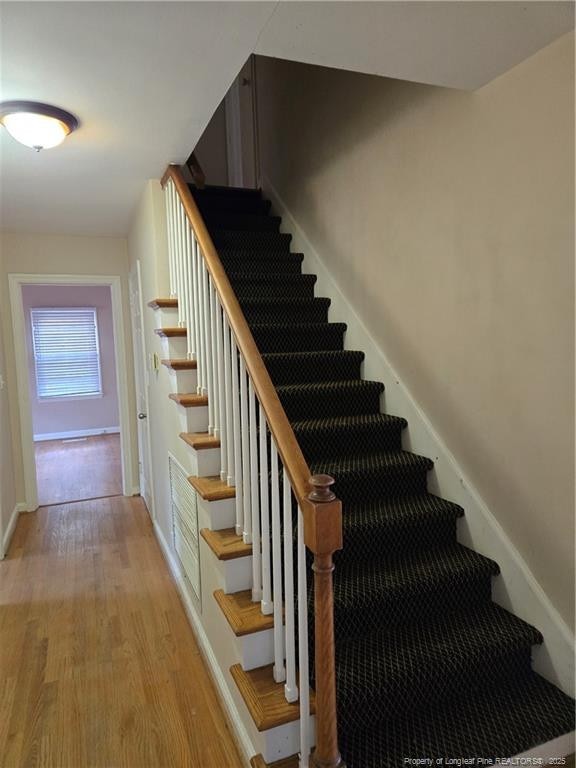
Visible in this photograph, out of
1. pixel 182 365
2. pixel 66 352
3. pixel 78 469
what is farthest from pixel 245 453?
pixel 66 352

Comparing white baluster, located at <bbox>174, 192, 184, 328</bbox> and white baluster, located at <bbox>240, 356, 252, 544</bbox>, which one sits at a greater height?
white baluster, located at <bbox>174, 192, 184, 328</bbox>

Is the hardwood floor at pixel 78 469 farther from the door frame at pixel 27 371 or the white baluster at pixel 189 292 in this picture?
the white baluster at pixel 189 292

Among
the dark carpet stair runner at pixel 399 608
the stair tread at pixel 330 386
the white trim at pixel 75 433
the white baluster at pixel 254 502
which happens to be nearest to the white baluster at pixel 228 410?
the white baluster at pixel 254 502

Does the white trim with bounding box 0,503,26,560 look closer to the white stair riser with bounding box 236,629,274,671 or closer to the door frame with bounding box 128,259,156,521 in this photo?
the door frame with bounding box 128,259,156,521

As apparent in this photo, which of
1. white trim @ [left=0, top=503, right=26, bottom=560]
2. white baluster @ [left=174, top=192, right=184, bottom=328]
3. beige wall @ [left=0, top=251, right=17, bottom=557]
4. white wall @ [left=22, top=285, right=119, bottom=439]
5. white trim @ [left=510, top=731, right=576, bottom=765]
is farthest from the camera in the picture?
white wall @ [left=22, top=285, right=119, bottom=439]

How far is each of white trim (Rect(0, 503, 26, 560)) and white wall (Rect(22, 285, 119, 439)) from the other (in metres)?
3.24

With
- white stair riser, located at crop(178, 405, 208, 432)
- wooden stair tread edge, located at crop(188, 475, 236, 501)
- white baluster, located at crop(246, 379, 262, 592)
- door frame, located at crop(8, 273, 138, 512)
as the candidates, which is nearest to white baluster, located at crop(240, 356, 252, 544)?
white baluster, located at crop(246, 379, 262, 592)

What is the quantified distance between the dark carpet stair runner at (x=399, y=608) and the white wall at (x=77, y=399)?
526 centimetres

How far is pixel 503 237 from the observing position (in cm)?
173

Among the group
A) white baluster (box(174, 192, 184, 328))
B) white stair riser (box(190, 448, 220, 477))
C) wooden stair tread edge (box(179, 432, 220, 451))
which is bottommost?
white stair riser (box(190, 448, 220, 477))

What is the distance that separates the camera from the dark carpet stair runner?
4.86 ft

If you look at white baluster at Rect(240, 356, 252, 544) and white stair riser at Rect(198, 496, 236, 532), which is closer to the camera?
white baluster at Rect(240, 356, 252, 544)

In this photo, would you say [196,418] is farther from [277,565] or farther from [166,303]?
[277,565]

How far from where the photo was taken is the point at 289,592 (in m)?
1.36
